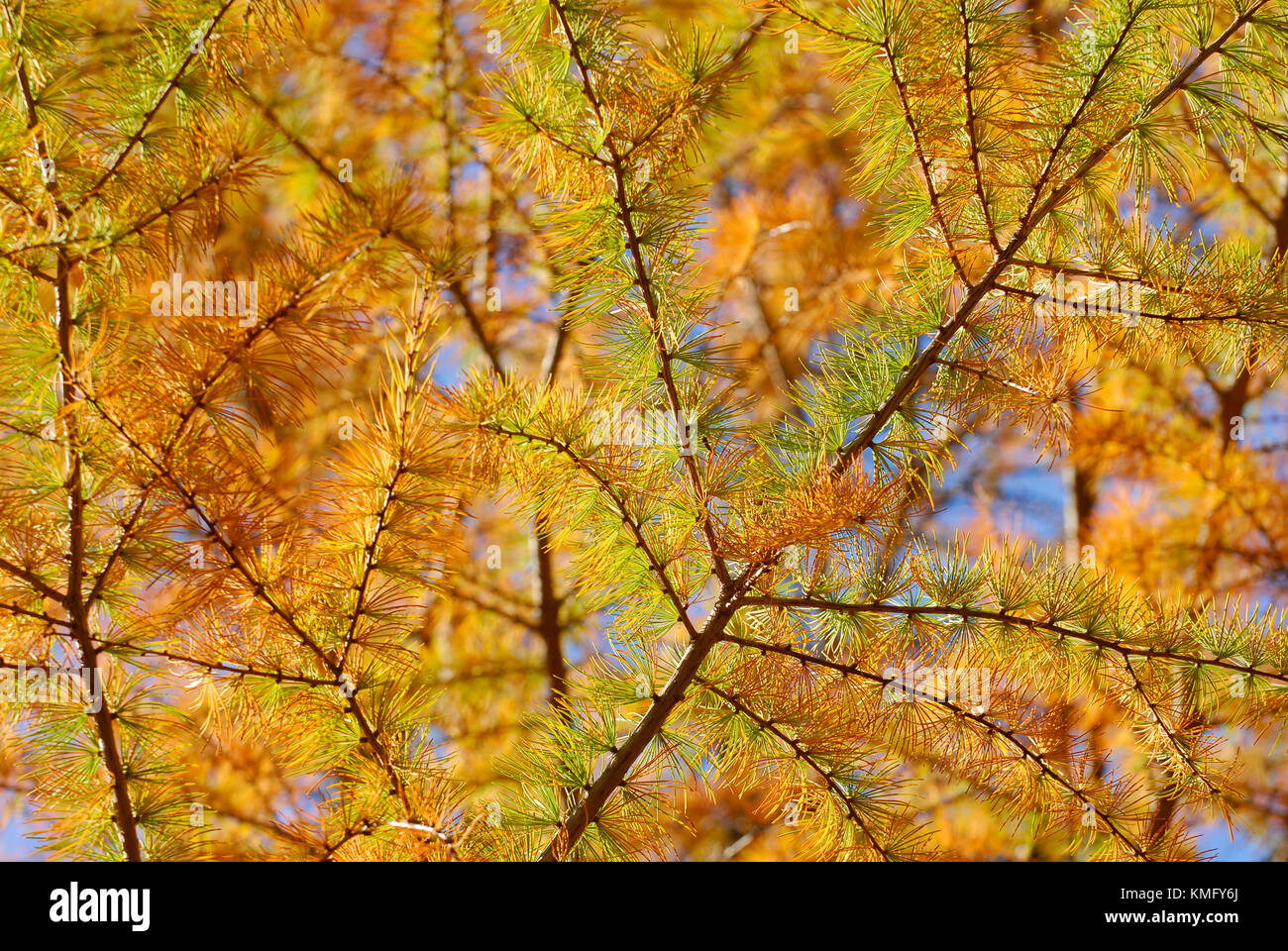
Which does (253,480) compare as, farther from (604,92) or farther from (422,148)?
(422,148)

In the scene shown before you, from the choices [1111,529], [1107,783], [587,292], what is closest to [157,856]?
[587,292]

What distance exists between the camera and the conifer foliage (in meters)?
0.78

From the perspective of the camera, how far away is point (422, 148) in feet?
7.30

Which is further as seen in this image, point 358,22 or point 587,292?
point 358,22

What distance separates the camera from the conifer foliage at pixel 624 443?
30.8 inches

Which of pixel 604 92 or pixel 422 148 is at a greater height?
pixel 422 148

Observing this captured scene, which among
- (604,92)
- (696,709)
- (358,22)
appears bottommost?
(696,709)

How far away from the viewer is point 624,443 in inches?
32.2

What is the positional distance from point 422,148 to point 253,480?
1.66 metres

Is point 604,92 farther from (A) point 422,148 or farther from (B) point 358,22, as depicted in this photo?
(B) point 358,22

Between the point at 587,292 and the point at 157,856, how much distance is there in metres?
0.76
